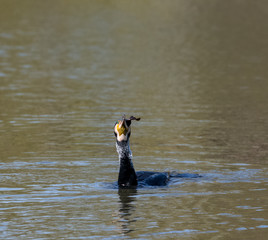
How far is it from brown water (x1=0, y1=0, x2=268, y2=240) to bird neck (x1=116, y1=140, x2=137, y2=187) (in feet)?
0.83

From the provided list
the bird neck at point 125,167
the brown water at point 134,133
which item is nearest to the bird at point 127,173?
the bird neck at point 125,167

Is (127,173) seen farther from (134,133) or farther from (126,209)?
(134,133)

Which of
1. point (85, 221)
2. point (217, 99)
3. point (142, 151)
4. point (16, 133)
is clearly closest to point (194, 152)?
point (142, 151)

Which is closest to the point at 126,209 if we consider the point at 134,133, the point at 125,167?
the point at 125,167

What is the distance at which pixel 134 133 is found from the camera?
17.5 meters

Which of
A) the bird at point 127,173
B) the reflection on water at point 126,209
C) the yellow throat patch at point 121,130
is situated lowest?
the reflection on water at point 126,209

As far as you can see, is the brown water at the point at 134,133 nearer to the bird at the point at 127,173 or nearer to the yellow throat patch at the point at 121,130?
the bird at the point at 127,173

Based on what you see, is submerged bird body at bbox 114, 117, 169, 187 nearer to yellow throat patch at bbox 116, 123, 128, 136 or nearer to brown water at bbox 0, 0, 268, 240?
yellow throat patch at bbox 116, 123, 128, 136

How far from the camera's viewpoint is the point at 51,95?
23266 mm

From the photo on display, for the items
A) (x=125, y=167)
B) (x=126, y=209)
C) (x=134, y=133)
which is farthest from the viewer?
(x=134, y=133)

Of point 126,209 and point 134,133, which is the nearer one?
point 126,209

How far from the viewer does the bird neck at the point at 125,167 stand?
12.0m

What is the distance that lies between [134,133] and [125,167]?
540 centimetres

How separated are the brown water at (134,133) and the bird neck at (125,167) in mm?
254
